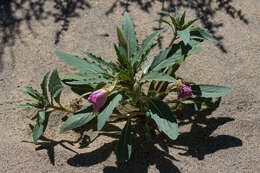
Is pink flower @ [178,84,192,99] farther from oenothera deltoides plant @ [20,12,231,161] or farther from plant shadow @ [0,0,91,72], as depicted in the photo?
plant shadow @ [0,0,91,72]

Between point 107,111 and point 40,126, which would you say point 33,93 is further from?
point 107,111

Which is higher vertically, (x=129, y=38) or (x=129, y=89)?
(x=129, y=38)

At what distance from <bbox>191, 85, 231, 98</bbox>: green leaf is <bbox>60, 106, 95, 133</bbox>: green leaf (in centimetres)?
84

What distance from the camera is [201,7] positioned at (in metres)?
3.59

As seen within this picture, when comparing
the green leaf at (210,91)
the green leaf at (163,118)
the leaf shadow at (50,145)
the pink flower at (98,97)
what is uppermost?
the pink flower at (98,97)

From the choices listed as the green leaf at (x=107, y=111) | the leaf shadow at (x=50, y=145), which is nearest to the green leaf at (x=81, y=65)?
the green leaf at (x=107, y=111)

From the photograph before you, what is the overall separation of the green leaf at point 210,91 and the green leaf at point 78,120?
2.76 ft

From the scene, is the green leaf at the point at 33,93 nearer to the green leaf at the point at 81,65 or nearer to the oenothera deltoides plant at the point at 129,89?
the oenothera deltoides plant at the point at 129,89

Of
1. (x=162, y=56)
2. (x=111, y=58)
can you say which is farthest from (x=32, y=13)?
(x=162, y=56)

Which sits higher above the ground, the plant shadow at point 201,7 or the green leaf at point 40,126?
the plant shadow at point 201,7

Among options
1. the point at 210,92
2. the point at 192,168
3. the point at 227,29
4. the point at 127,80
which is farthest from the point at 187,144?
the point at 227,29

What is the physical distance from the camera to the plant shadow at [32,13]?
341cm

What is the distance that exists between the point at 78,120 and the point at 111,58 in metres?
1.02

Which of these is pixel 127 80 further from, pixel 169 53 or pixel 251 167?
pixel 251 167
